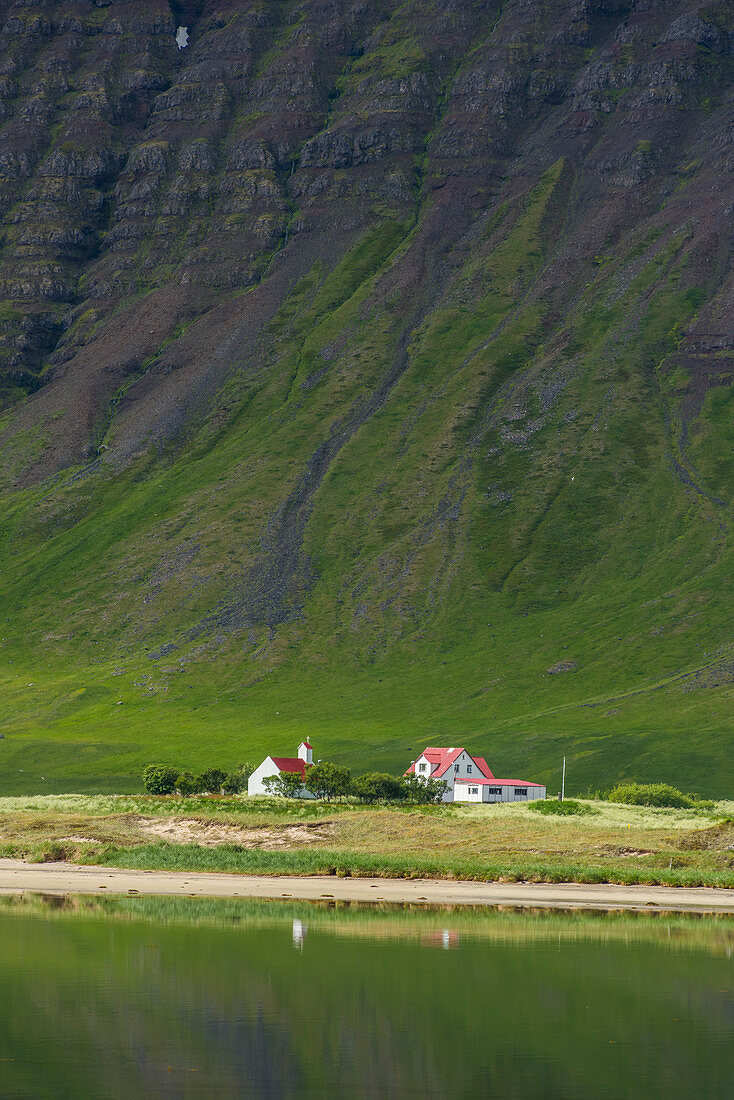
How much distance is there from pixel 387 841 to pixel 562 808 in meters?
25.7

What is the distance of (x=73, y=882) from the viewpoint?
5803 centimetres

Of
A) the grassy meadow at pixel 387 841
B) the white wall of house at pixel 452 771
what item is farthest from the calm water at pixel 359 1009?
the white wall of house at pixel 452 771

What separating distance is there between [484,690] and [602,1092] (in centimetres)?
16833

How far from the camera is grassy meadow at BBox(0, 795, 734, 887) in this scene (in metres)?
62.6

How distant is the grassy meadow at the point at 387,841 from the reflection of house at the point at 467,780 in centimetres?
3023

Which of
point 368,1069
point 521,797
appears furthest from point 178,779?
point 368,1069

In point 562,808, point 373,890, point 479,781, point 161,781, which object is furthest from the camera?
point 479,781

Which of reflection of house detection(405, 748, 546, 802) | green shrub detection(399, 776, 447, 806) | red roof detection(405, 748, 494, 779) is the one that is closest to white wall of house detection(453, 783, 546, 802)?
reflection of house detection(405, 748, 546, 802)

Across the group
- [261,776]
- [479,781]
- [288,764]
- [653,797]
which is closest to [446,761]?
[479,781]

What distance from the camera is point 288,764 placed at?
407 ft

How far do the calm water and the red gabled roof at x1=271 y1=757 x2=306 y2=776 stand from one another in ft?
259

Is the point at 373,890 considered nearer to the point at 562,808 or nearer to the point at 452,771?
the point at 562,808

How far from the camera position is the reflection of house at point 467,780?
12738 centimetres

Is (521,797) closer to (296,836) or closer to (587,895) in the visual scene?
(296,836)
